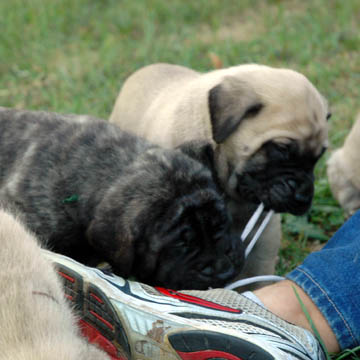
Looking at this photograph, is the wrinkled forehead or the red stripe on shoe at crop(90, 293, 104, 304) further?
the wrinkled forehead

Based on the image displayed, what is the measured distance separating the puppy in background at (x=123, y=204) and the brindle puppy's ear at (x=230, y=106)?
31cm

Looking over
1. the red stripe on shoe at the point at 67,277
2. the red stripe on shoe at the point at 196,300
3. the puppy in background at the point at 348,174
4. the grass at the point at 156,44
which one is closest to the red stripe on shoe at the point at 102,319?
the red stripe on shoe at the point at 67,277

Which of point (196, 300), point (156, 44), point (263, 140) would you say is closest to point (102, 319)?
point (196, 300)

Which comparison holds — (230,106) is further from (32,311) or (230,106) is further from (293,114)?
(32,311)

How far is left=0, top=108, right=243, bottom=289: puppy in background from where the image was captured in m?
2.59

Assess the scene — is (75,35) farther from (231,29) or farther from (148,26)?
(231,29)

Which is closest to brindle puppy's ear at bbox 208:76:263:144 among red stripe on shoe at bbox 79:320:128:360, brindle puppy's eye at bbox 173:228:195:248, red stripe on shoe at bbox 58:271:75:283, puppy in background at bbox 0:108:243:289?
puppy in background at bbox 0:108:243:289

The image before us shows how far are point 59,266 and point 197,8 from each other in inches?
206

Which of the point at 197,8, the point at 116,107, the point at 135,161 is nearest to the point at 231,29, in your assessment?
the point at 197,8

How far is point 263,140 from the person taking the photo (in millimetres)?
3168

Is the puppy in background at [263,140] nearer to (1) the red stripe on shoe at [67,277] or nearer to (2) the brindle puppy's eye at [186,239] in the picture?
(2) the brindle puppy's eye at [186,239]

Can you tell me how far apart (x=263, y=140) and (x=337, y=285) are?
938 millimetres

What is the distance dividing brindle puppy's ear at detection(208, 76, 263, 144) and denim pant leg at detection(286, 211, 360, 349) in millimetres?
861

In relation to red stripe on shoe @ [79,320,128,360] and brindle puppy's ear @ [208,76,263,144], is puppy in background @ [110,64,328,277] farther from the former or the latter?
red stripe on shoe @ [79,320,128,360]
